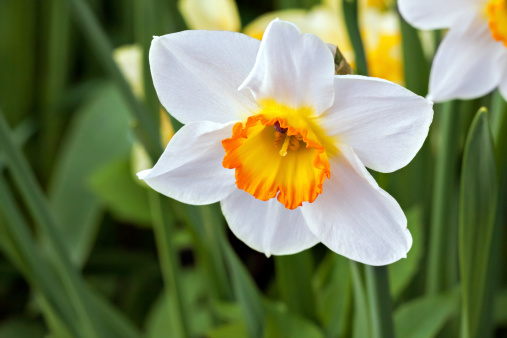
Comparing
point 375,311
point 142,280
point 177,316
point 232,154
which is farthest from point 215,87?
point 142,280

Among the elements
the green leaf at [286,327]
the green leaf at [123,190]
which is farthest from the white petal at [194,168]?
the green leaf at [123,190]

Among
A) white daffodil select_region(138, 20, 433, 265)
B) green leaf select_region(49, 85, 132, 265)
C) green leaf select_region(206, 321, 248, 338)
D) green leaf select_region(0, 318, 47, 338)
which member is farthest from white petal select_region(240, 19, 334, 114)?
green leaf select_region(0, 318, 47, 338)

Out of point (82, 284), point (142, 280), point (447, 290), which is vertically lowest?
point (142, 280)

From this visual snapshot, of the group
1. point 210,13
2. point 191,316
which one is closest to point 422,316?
point 191,316

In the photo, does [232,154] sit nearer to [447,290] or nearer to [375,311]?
[375,311]

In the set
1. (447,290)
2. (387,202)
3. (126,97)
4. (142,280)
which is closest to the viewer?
(387,202)

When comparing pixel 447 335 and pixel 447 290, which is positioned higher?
pixel 447 290
